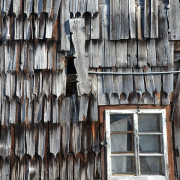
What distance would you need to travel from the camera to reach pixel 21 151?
4848mm

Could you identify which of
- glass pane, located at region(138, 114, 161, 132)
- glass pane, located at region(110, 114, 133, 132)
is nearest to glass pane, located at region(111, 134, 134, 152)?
glass pane, located at region(110, 114, 133, 132)

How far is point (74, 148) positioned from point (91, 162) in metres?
0.33

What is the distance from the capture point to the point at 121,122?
490 cm

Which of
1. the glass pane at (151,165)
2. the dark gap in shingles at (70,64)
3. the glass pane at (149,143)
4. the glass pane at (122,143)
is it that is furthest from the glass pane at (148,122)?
the dark gap in shingles at (70,64)

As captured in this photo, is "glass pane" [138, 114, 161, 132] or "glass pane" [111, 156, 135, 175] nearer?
"glass pane" [111, 156, 135, 175]

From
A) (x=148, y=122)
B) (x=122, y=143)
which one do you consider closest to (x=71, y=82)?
(x=122, y=143)

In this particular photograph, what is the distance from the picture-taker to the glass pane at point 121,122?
489 cm

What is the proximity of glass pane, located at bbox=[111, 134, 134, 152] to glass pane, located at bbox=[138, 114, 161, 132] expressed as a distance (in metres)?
0.24

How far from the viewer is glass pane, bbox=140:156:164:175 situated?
15.6 feet

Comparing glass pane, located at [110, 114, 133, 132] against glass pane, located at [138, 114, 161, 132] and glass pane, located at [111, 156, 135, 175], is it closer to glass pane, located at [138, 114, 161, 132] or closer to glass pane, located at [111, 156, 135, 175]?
glass pane, located at [138, 114, 161, 132]

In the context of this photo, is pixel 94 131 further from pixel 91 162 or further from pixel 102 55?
pixel 102 55

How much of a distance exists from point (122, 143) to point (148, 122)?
524 mm

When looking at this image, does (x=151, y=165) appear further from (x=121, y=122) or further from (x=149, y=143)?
(x=121, y=122)

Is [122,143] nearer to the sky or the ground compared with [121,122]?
nearer to the ground
